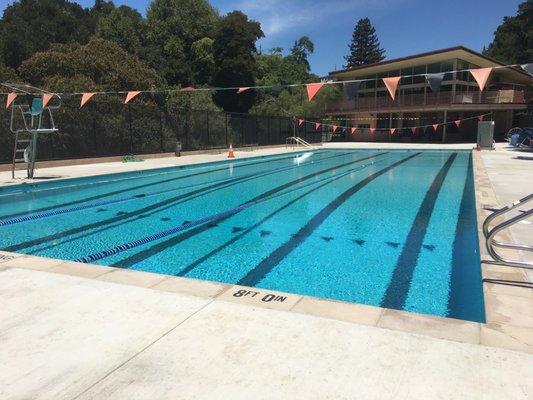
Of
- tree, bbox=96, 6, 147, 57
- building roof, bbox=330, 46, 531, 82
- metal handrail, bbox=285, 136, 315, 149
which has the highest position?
tree, bbox=96, 6, 147, 57

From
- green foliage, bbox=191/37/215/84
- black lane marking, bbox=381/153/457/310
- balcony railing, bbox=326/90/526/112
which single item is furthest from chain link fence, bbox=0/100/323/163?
green foliage, bbox=191/37/215/84

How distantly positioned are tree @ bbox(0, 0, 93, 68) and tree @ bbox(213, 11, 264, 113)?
1120cm

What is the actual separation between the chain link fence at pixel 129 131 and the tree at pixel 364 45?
5458 cm

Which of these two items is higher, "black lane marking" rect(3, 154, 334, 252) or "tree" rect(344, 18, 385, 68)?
"tree" rect(344, 18, 385, 68)

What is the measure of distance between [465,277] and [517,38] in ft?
193

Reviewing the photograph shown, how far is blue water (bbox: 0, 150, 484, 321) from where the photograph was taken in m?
4.89

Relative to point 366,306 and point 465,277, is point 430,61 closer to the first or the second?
point 465,277

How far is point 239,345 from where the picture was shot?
2.65 meters

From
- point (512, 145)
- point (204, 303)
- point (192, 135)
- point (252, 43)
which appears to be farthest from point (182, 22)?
point (204, 303)

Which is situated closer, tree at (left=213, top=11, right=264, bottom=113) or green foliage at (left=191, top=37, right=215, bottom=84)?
tree at (left=213, top=11, right=264, bottom=113)

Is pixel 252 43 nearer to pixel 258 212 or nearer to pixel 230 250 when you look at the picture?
pixel 258 212

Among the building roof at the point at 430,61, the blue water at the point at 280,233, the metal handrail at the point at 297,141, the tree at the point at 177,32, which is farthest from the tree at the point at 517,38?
the blue water at the point at 280,233

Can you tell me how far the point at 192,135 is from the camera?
20984mm

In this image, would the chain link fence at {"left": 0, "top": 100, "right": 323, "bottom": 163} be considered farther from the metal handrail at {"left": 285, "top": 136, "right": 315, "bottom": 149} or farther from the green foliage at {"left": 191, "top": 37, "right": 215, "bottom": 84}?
the green foliage at {"left": 191, "top": 37, "right": 215, "bottom": 84}
